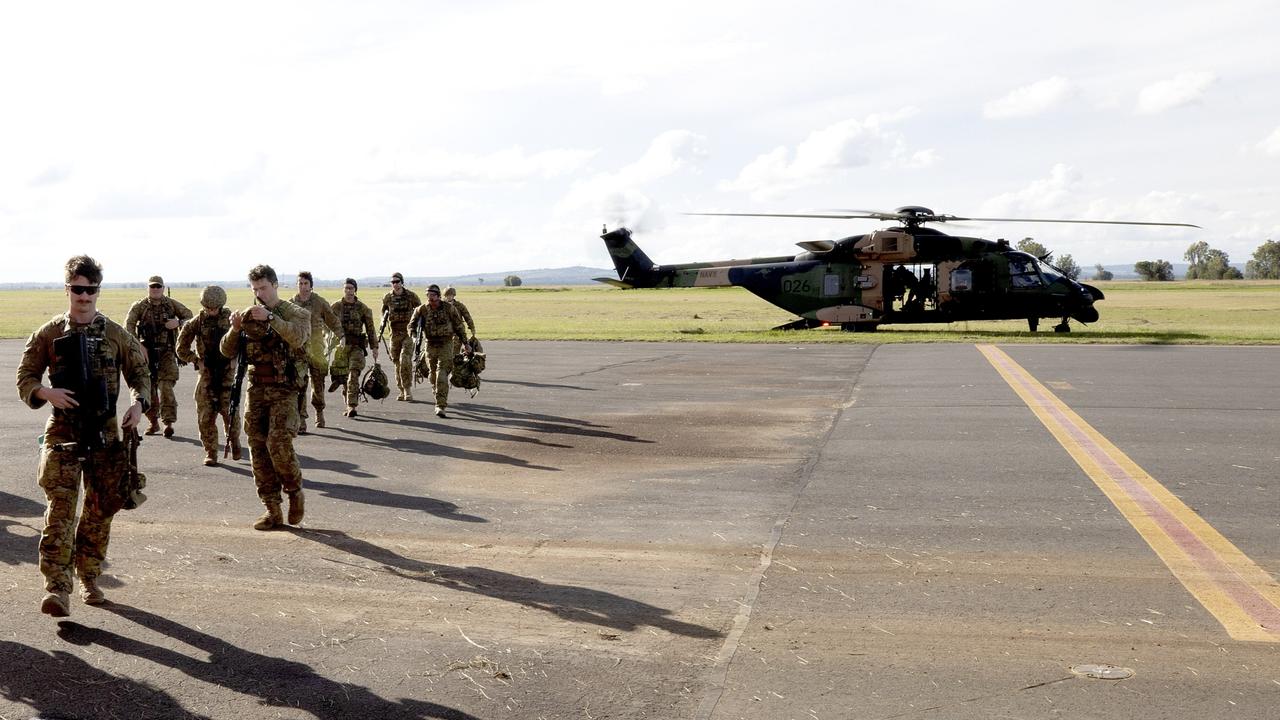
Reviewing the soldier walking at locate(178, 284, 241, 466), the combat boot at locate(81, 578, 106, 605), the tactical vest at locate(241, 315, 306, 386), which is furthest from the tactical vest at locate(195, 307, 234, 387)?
the combat boot at locate(81, 578, 106, 605)

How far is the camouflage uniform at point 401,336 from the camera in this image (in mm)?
16297

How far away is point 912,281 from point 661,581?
24877 millimetres

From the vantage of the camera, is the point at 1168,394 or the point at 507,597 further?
the point at 1168,394

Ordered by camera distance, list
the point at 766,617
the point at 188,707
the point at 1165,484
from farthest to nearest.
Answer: the point at 1165,484 → the point at 766,617 → the point at 188,707

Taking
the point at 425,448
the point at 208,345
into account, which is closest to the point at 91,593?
the point at 208,345

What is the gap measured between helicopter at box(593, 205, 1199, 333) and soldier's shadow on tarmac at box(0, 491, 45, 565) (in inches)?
854

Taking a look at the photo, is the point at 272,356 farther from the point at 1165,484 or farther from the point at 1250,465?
the point at 1250,465

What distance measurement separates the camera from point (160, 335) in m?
12.8

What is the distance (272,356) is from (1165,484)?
737 centimetres

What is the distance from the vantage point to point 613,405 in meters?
15.7

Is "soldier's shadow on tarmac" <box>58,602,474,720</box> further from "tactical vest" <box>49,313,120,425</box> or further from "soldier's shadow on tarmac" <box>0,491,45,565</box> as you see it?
"soldier's shadow on tarmac" <box>0,491,45,565</box>

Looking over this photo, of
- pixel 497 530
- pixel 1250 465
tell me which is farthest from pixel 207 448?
pixel 1250 465

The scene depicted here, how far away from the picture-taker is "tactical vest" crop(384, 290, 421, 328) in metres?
16.4

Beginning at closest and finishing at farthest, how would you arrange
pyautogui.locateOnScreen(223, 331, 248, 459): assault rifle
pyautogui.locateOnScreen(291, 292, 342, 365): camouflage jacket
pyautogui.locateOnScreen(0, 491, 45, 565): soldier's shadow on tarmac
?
→ pyautogui.locateOnScreen(0, 491, 45, 565): soldier's shadow on tarmac < pyautogui.locateOnScreen(223, 331, 248, 459): assault rifle < pyautogui.locateOnScreen(291, 292, 342, 365): camouflage jacket
